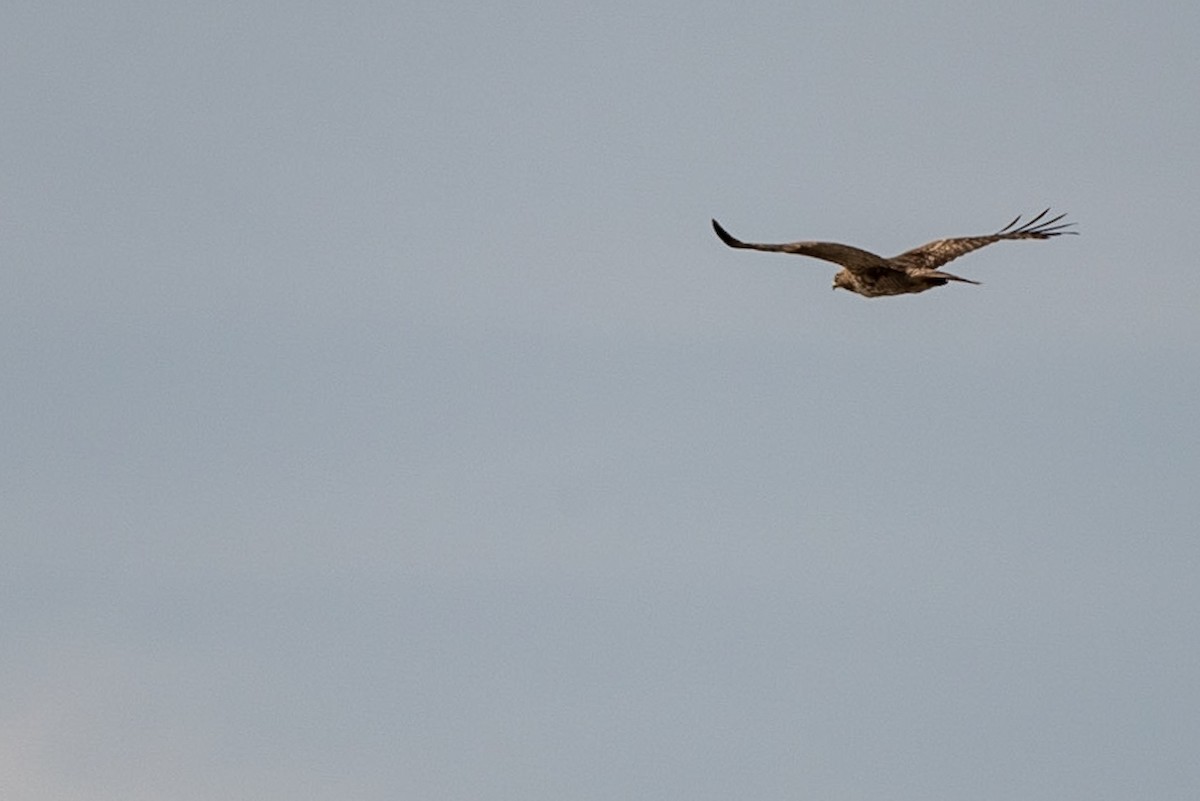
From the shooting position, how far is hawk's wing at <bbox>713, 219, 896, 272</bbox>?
64.5 meters

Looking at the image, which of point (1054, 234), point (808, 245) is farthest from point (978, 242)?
point (808, 245)

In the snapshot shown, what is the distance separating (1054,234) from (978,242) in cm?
318

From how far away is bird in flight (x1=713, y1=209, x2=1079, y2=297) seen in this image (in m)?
67.7

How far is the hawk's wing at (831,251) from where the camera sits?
212 ft

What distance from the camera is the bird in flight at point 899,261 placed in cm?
6769

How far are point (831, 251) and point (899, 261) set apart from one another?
3.44 m

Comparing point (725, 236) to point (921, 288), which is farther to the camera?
point (921, 288)

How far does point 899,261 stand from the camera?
70.8 meters

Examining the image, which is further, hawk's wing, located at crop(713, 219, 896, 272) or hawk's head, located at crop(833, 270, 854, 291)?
hawk's head, located at crop(833, 270, 854, 291)

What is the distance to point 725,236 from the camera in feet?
210

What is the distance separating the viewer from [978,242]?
73312 millimetres

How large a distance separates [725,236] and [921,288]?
7333 mm

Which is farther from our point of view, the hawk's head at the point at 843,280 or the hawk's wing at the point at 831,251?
the hawk's head at the point at 843,280

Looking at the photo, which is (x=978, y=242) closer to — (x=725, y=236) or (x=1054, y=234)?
(x=1054, y=234)
